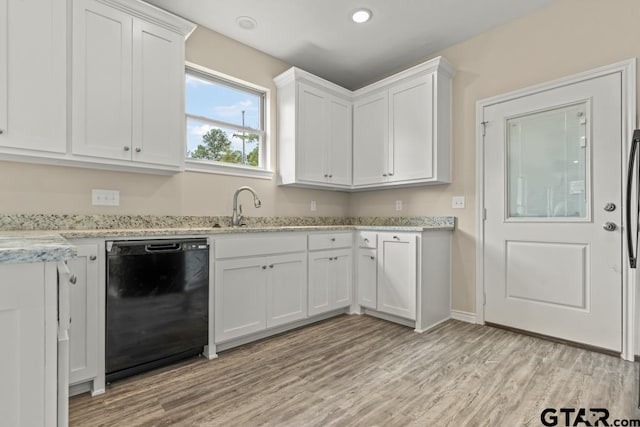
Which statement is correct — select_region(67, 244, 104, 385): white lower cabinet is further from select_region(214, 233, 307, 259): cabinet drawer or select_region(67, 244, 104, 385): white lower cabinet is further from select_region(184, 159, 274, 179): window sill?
select_region(184, 159, 274, 179): window sill

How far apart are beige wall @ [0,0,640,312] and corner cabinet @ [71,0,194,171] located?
308 millimetres

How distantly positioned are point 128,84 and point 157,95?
0.19m

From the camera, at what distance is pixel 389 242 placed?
10.2 feet

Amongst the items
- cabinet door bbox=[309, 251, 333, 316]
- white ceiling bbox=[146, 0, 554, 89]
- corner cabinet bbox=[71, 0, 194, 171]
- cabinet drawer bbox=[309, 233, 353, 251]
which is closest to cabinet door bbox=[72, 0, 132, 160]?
corner cabinet bbox=[71, 0, 194, 171]

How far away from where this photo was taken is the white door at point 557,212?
2422 millimetres

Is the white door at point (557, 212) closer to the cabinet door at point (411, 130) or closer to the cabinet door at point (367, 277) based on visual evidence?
the cabinet door at point (411, 130)

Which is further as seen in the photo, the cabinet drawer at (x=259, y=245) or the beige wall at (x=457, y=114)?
the cabinet drawer at (x=259, y=245)

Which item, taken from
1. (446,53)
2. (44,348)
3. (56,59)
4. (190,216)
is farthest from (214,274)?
(446,53)

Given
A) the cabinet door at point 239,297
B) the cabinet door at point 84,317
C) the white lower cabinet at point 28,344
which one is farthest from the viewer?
the cabinet door at point 239,297

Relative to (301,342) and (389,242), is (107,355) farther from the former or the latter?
(389,242)

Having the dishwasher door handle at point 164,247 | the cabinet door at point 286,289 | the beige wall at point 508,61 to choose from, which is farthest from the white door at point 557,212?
the dishwasher door handle at point 164,247

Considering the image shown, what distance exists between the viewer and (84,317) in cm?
184

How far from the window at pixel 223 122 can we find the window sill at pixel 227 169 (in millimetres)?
18

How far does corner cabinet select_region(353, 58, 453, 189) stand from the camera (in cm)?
316
